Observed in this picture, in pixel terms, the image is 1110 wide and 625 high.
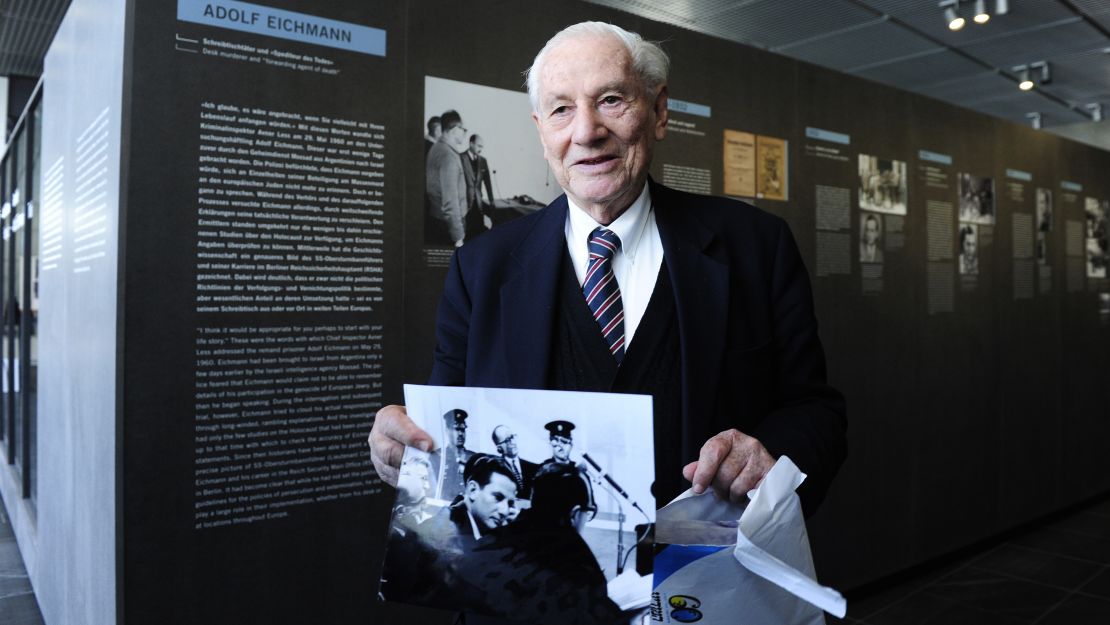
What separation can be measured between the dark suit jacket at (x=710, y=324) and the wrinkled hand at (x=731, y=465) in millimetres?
107

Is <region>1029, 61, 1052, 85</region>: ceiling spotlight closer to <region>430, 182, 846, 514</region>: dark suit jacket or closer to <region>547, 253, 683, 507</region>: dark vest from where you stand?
<region>430, 182, 846, 514</region>: dark suit jacket

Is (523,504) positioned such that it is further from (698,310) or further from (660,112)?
(660,112)

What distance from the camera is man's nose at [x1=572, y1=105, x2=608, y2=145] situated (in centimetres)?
138

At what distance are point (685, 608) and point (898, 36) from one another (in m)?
6.79

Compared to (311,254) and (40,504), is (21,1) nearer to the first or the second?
(40,504)

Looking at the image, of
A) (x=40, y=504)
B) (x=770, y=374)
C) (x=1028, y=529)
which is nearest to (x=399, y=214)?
(x=770, y=374)

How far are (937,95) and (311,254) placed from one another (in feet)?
26.4

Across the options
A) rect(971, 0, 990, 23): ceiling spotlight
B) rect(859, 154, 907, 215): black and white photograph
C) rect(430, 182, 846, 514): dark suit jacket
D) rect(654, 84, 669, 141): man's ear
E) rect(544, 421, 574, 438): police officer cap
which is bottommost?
rect(544, 421, 574, 438): police officer cap

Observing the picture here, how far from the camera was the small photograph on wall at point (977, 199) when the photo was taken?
521 cm

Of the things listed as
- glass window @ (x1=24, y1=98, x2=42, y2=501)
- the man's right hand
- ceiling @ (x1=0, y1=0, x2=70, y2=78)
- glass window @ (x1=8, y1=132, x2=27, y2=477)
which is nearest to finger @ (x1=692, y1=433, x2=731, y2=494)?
the man's right hand

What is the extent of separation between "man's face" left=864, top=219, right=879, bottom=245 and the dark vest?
3.53 m

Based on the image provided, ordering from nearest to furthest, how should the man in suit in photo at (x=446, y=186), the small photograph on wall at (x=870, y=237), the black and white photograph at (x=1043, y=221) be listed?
the man in suit in photo at (x=446, y=186)
the small photograph on wall at (x=870, y=237)
the black and white photograph at (x=1043, y=221)

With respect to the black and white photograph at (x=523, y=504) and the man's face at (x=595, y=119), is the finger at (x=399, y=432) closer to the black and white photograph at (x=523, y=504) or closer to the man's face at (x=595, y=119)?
the black and white photograph at (x=523, y=504)

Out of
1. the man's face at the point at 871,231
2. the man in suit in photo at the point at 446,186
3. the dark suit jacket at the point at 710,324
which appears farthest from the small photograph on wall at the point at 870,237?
the dark suit jacket at the point at 710,324
